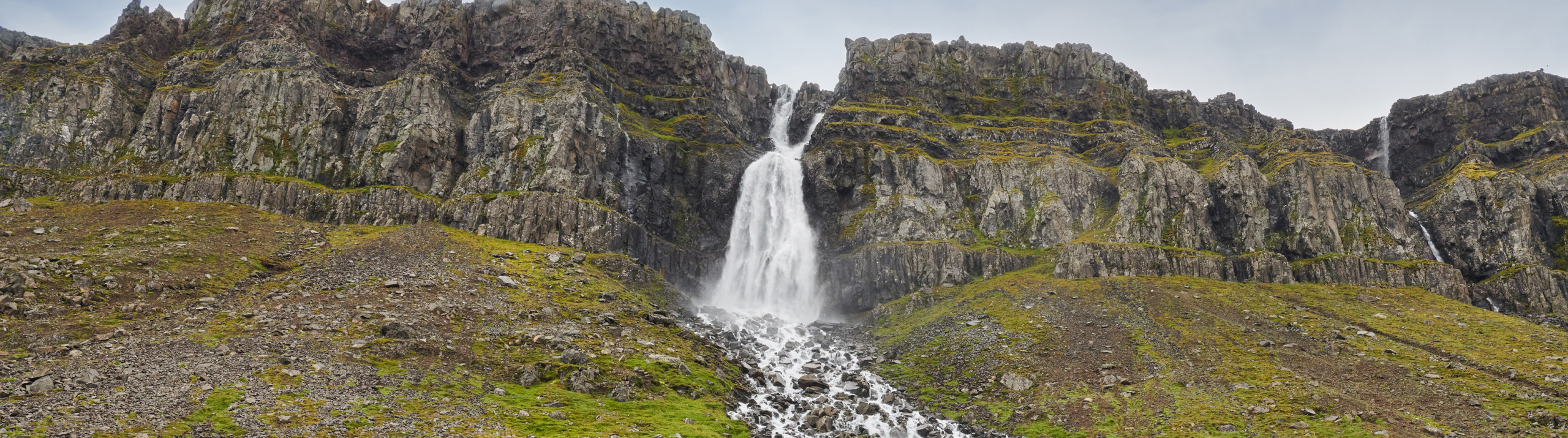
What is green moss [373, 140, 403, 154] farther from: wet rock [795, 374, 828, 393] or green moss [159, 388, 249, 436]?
wet rock [795, 374, 828, 393]

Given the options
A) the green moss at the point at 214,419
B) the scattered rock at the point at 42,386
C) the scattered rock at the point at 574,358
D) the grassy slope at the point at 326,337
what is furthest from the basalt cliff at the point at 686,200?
the scattered rock at the point at 42,386

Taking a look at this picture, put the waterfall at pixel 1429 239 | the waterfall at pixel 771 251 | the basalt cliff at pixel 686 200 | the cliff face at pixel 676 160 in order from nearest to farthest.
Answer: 1. the basalt cliff at pixel 686 200
2. the cliff face at pixel 676 160
3. the waterfall at pixel 771 251
4. the waterfall at pixel 1429 239

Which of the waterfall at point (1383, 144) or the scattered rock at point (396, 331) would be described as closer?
the scattered rock at point (396, 331)

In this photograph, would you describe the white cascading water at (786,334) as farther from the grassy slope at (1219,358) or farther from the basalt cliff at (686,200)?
the grassy slope at (1219,358)

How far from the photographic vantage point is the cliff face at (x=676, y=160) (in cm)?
7981

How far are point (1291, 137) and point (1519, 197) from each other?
28.0 m

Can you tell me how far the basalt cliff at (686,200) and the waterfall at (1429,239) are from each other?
70cm

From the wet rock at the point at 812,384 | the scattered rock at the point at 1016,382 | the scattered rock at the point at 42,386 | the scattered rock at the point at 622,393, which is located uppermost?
the scattered rock at the point at 42,386

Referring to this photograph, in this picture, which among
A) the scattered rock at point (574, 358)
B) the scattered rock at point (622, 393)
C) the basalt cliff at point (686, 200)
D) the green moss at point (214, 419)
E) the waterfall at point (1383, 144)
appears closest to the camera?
the green moss at point (214, 419)

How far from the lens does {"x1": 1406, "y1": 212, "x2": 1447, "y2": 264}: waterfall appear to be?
8662 centimetres

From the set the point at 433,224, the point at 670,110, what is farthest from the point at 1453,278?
the point at 433,224

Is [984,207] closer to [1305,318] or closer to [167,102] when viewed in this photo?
[1305,318]

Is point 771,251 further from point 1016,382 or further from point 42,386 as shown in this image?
point 42,386

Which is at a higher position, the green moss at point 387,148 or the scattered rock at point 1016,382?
the green moss at point 387,148
